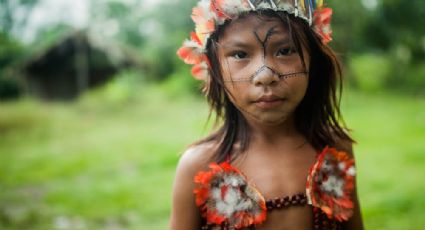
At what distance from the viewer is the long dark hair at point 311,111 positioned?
61.6 inches

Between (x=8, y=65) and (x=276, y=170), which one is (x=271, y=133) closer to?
(x=276, y=170)

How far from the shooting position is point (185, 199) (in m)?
1.53

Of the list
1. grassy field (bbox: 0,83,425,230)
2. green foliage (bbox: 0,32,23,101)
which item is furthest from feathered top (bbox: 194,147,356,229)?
green foliage (bbox: 0,32,23,101)

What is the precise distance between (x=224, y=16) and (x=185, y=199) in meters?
0.65

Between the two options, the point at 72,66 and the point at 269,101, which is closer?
the point at 269,101

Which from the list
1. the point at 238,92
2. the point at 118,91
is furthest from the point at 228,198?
the point at 118,91

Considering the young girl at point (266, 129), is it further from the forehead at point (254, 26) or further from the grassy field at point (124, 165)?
the grassy field at point (124, 165)

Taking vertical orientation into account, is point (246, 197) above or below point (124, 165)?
above

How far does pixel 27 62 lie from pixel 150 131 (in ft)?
22.1

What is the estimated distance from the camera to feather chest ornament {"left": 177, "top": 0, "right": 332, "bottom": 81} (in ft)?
4.44

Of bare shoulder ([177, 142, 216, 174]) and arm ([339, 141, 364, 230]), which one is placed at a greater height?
bare shoulder ([177, 142, 216, 174])

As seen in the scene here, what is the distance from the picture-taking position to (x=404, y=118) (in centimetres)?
846

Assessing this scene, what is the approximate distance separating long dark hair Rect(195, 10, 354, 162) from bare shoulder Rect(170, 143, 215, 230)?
66 mm

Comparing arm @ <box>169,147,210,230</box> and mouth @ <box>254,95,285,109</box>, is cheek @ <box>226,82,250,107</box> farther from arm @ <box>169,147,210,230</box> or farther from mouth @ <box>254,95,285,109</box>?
arm @ <box>169,147,210,230</box>
